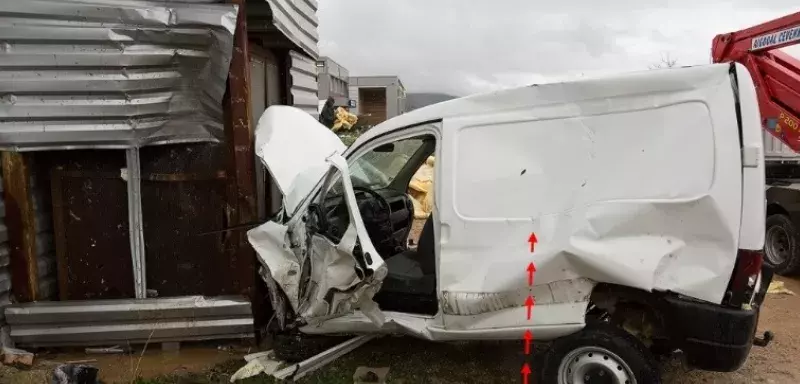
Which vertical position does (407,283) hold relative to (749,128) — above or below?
below

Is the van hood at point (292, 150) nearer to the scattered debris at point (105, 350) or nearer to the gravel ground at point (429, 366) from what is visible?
the gravel ground at point (429, 366)

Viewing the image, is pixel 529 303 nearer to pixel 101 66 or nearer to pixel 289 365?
pixel 289 365

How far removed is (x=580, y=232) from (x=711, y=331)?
2.85ft

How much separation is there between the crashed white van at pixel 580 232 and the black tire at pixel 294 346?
15.7 inches

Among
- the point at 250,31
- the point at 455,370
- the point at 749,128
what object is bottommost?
the point at 455,370

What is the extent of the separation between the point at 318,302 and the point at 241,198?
1362 millimetres

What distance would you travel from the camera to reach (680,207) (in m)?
3.03

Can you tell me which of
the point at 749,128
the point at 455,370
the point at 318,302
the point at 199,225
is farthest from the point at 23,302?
the point at 749,128

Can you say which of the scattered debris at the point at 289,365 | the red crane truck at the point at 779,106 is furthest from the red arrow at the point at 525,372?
the red crane truck at the point at 779,106

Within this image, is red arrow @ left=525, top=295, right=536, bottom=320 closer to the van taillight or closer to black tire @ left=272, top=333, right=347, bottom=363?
the van taillight

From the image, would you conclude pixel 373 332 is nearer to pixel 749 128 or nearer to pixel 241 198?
pixel 241 198

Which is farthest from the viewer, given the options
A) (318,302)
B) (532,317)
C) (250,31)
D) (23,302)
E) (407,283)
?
(250,31)

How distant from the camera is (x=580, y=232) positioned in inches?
126

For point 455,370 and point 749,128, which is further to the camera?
point 455,370
